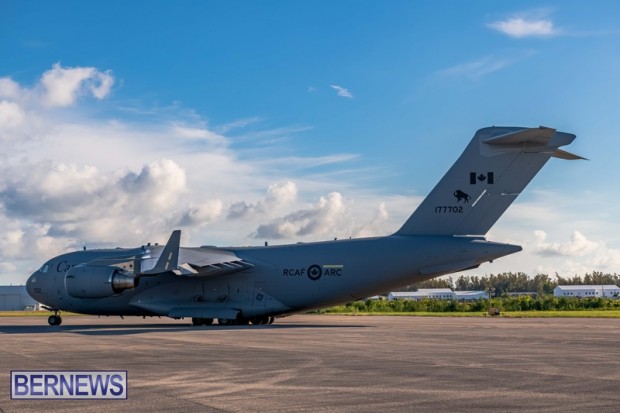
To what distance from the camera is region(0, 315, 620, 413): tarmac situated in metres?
9.59

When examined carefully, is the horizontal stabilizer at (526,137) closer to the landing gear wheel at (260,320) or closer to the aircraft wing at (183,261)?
the aircraft wing at (183,261)

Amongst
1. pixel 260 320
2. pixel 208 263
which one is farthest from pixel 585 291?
pixel 208 263

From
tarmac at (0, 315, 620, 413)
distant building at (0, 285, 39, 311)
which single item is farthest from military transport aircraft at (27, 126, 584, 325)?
distant building at (0, 285, 39, 311)

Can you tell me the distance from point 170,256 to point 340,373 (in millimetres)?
20150

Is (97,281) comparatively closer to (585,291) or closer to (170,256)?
(170,256)

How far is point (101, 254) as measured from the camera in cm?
3900

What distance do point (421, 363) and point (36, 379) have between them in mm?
7017

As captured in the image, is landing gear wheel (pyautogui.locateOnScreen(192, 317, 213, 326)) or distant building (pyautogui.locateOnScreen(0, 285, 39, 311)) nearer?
landing gear wheel (pyautogui.locateOnScreen(192, 317, 213, 326))

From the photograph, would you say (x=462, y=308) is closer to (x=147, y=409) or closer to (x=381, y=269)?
(x=381, y=269)

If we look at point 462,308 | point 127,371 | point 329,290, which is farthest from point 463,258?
point 462,308

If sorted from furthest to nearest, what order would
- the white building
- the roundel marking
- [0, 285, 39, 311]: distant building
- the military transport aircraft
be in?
1. the white building
2. [0, 285, 39, 311]: distant building
3. the roundel marking
4. the military transport aircraft

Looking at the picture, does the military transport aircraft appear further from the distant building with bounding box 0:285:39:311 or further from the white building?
the white building

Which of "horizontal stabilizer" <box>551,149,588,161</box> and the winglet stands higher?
"horizontal stabilizer" <box>551,149,588,161</box>

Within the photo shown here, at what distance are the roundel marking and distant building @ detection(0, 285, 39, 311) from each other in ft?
281
